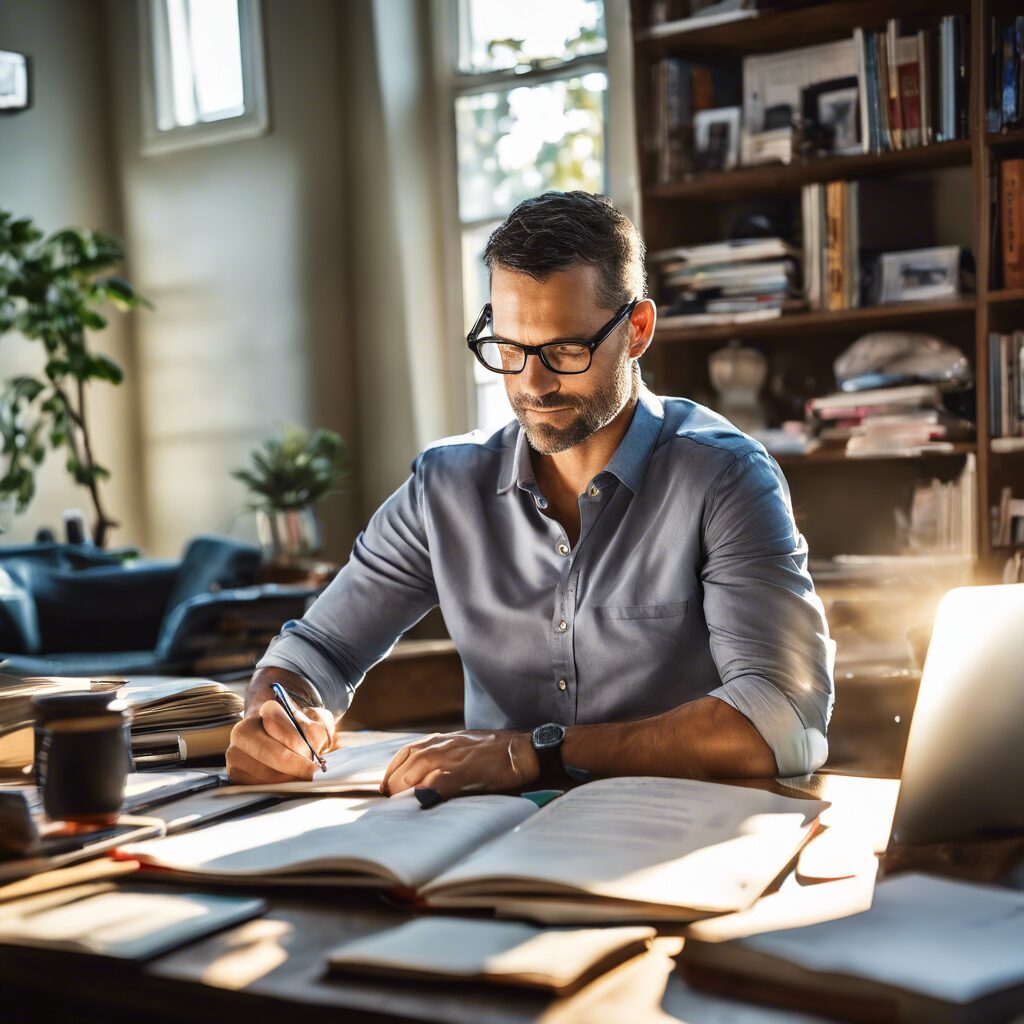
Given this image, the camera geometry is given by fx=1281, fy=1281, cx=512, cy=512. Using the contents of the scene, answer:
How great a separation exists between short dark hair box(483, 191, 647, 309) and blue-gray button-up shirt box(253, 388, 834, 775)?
0.20m

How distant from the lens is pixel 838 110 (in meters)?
3.54

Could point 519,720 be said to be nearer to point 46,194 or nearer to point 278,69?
point 278,69

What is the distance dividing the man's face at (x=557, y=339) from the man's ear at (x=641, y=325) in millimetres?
46

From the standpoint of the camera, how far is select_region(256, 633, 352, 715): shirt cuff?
1.72m

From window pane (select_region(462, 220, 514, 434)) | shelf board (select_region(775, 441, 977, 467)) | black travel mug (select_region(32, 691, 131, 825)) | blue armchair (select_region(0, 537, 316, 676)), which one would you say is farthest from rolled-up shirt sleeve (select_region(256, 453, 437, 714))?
window pane (select_region(462, 220, 514, 434))

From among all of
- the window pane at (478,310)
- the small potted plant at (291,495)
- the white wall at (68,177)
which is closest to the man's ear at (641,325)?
the small potted plant at (291,495)

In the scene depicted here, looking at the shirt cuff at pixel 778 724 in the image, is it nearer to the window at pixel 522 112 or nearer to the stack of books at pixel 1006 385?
the stack of books at pixel 1006 385

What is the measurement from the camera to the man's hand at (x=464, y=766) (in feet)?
4.10

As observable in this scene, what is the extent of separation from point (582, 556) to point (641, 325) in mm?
344

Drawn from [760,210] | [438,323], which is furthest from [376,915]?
[438,323]

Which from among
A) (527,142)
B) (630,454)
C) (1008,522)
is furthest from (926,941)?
(527,142)

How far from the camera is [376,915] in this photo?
0.93m

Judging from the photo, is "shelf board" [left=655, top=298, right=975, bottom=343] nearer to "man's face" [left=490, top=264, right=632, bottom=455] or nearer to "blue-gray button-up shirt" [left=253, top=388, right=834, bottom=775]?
"blue-gray button-up shirt" [left=253, top=388, right=834, bottom=775]

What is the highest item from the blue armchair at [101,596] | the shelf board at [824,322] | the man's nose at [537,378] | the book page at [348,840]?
the shelf board at [824,322]
